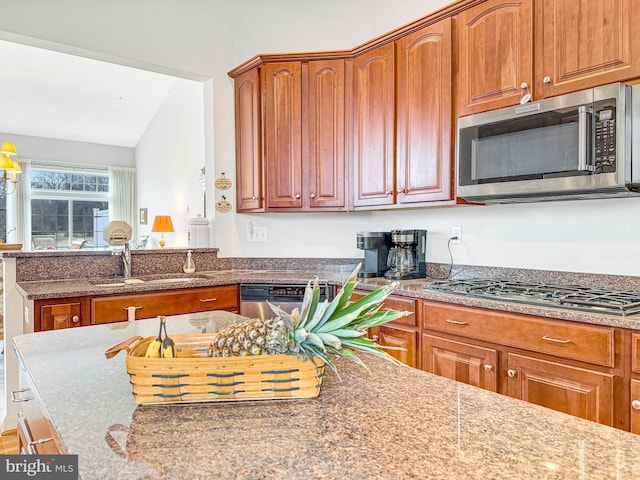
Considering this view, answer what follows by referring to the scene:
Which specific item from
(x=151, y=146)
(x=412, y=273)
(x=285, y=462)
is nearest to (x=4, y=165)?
(x=151, y=146)

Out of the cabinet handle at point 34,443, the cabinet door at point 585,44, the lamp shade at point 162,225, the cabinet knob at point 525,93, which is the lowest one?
the cabinet handle at point 34,443

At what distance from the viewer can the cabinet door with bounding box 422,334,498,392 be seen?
6.57 ft

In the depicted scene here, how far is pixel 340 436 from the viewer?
72 centimetres

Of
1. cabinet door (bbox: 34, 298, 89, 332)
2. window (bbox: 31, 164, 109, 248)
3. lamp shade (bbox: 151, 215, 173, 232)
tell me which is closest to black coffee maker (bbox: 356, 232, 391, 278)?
cabinet door (bbox: 34, 298, 89, 332)

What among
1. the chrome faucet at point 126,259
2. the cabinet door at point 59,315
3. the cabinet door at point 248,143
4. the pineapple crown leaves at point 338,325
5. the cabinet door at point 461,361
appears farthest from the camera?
the cabinet door at point 248,143

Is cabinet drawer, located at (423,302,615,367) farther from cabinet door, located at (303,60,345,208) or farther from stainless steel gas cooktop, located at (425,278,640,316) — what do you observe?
cabinet door, located at (303,60,345,208)

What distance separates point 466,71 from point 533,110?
19.5 inches

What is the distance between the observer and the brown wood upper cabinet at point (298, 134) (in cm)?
307

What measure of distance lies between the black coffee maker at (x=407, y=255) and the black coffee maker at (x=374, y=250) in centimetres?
4

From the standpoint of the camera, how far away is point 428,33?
8.54 ft

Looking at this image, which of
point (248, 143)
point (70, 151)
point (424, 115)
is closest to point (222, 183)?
point (248, 143)

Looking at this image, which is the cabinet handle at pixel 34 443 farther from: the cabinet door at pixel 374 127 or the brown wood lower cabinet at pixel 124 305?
the cabinet door at pixel 374 127

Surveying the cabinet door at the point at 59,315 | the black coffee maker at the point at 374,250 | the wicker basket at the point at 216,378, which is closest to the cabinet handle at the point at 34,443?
the wicker basket at the point at 216,378

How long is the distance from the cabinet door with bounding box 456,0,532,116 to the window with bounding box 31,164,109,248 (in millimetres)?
7394
